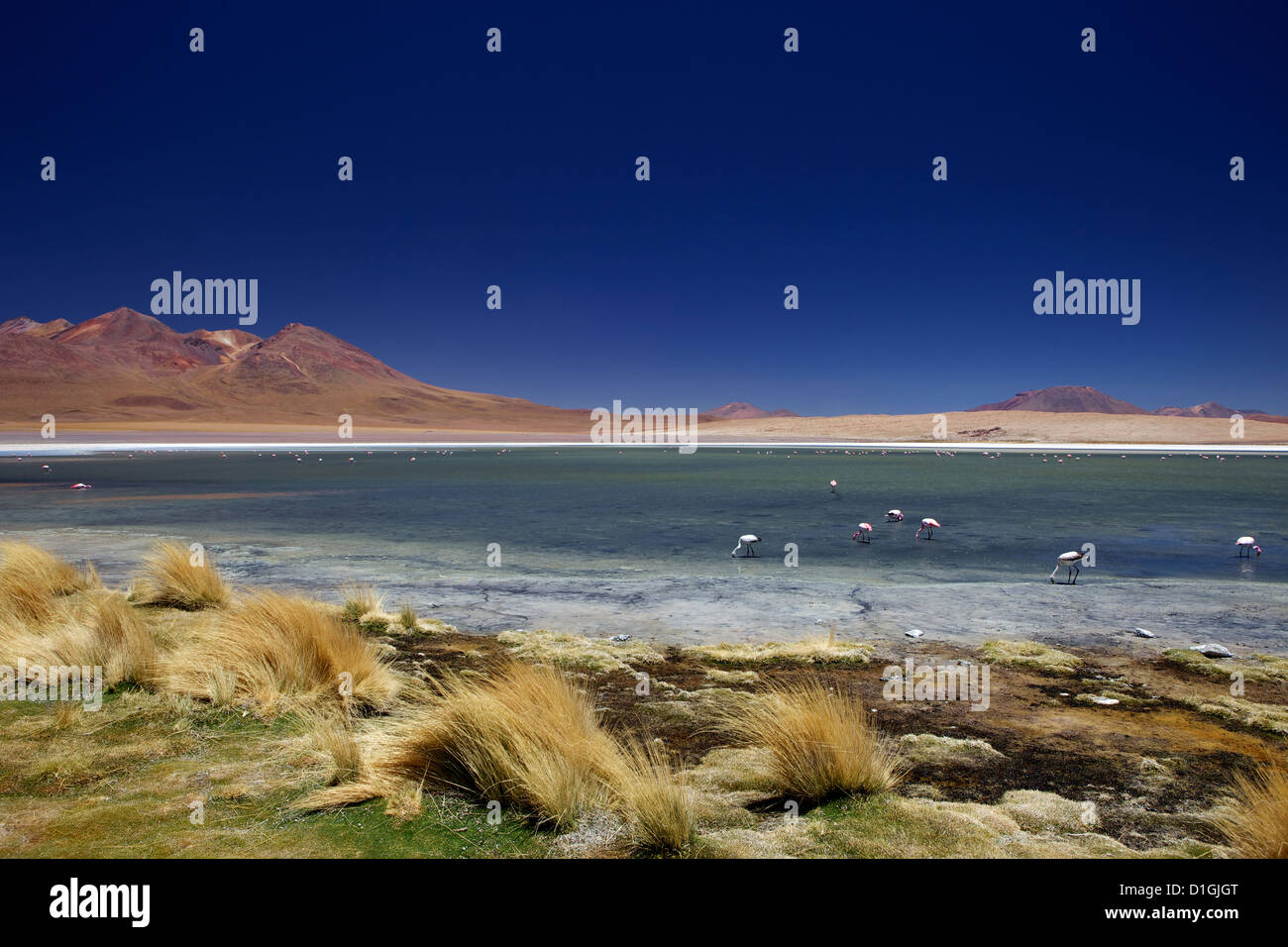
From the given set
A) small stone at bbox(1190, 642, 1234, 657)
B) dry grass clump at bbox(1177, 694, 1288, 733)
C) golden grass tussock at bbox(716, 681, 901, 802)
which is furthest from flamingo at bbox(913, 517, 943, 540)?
golden grass tussock at bbox(716, 681, 901, 802)

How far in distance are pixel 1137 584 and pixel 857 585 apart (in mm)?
3910

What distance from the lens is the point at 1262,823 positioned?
10.4ft

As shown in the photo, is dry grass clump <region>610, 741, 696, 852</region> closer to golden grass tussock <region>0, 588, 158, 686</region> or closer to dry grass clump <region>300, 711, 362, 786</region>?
dry grass clump <region>300, 711, 362, 786</region>

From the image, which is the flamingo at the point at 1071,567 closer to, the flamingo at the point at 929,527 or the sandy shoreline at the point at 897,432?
the flamingo at the point at 929,527

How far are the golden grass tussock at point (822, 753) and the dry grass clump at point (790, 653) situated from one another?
238 cm

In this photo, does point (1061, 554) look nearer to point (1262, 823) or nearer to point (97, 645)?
Answer: point (1262, 823)

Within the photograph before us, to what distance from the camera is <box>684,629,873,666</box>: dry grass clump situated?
6.80 meters

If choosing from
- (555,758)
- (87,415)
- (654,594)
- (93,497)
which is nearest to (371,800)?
(555,758)

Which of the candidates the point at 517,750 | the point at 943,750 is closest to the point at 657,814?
the point at 517,750

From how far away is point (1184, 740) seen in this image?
4.87 metres

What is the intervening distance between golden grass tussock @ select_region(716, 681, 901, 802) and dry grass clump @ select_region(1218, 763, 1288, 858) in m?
1.47

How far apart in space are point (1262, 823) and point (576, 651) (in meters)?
4.99

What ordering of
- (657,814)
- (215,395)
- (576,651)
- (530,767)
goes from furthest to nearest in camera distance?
1. (215,395)
2. (576,651)
3. (530,767)
4. (657,814)
